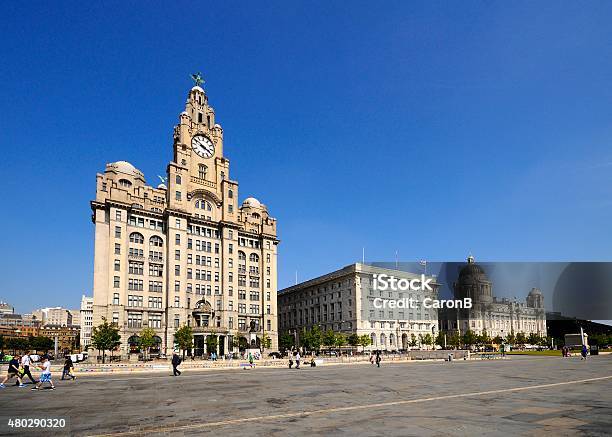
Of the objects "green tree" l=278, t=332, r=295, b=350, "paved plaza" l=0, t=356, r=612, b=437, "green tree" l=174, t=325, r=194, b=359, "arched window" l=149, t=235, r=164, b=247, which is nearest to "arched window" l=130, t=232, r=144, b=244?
"arched window" l=149, t=235, r=164, b=247

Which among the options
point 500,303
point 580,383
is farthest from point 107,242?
point 500,303

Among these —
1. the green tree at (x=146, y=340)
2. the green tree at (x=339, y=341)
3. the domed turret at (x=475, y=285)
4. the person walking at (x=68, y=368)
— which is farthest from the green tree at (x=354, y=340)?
the person walking at (x=68, y=368)

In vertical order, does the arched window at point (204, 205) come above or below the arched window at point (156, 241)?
above

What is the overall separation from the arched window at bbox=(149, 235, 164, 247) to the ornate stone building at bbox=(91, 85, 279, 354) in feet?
0.54

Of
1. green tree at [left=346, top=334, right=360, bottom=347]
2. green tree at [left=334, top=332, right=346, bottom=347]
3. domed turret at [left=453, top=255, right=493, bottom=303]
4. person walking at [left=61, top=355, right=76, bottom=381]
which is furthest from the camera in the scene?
domed turret at [left=453, top=255, right=493, bottom=303]

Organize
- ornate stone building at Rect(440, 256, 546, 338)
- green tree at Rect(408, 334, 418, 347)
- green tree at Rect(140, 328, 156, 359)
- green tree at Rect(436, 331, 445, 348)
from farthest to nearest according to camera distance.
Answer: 1. ornate stone building at Rect(440, 256, 546, 338)
2. green tree at Rect(436, 331, 445, 348)
3. green tree at Rect(408, 334, 418, 347)
4. green tree at Rect(140, 328, 156, 359)

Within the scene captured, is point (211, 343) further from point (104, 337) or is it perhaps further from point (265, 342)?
point (104, 337)

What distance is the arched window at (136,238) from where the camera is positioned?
90.4 m

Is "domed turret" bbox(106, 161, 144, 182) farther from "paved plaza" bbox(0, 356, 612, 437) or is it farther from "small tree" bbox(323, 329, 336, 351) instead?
"paved plaza" bbox(0, 356, 612, 437)

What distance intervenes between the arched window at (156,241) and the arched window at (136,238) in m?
1.81

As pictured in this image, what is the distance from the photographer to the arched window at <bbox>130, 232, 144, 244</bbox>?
9044cm

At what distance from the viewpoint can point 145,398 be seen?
22344mm

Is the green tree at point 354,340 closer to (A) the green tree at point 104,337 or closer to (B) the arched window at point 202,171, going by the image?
(B) the arched window at point 202,171

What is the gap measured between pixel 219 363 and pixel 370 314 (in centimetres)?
7238
